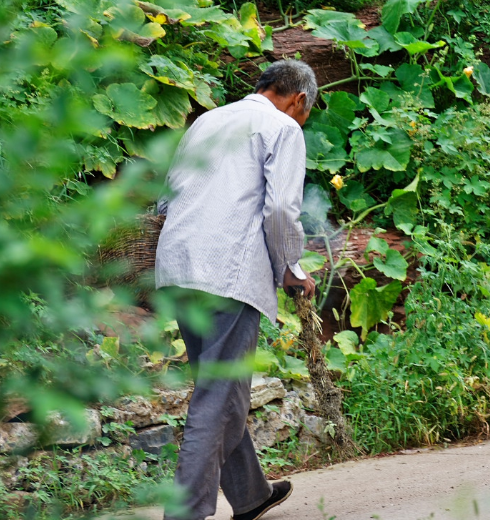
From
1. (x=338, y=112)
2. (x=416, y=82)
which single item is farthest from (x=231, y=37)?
(x=416, y=82)

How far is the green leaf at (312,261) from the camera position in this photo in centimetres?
532

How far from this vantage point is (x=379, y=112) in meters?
6.22

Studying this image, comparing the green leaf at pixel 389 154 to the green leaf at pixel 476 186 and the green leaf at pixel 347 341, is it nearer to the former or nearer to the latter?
the green leaf at pixel 476 186

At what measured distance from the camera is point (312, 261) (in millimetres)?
5344

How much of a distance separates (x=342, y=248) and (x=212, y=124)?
283 cm

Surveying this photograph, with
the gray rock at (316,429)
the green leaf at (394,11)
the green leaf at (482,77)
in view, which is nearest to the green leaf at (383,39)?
the green leaf at (394,11)

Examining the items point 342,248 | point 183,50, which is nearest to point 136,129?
point 183,50

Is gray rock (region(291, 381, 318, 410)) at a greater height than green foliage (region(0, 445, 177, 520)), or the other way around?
green foliage (region(0, 445, 177, 520))

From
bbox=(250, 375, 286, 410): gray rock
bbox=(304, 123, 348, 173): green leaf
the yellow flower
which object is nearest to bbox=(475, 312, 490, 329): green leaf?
bbox=(250, 375, 286, 410): gray rock

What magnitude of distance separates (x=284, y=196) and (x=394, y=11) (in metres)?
4.35

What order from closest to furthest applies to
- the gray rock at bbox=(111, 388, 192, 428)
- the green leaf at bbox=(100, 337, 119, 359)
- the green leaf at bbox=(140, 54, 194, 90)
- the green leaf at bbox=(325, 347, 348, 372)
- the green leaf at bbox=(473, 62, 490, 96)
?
the green leaf at bbox=(100, 337, 119, 359)
the gray rock at bbox=(111, 388, 192, 428)
the green leaf at bbox=(325, 347, 348, 372)
the green leaf at bbox=(140, 54, 194, 90)
the green leaf at bbox=(473, 62, 490, 96)

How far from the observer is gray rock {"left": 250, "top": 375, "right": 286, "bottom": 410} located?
14.2 ft

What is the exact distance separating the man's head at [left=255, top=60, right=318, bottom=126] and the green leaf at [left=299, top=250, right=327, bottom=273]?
84.5 inches

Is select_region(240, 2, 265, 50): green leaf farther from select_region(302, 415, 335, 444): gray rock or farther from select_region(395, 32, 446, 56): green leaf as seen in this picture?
select_region(302, 415, 335, 444): gray rock
